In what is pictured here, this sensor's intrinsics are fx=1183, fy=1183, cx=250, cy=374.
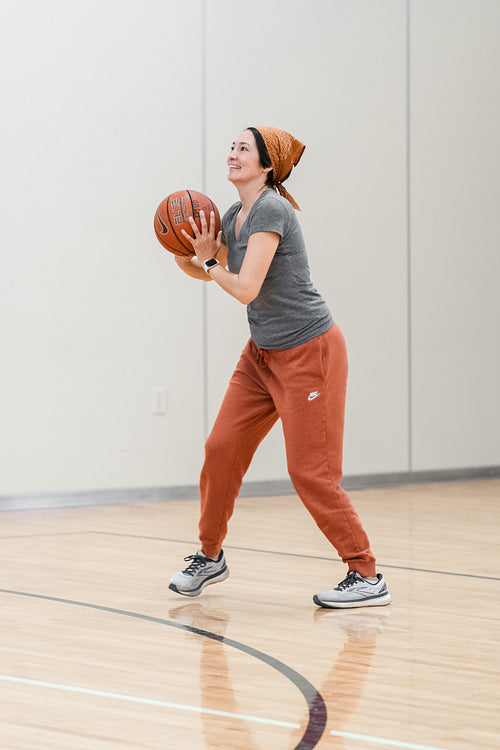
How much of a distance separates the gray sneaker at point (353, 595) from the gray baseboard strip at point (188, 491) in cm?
256

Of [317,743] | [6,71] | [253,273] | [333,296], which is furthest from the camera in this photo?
[333,296]

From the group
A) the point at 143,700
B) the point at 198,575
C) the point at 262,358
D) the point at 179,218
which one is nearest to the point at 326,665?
the point at 143,700

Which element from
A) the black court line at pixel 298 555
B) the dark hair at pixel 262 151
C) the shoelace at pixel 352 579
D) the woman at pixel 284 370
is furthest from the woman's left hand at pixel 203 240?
the black court line at pixel 298 555

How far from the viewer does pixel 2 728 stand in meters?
2.15

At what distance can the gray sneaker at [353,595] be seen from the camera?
3258mm

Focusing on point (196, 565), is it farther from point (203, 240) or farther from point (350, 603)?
point (203, 240)

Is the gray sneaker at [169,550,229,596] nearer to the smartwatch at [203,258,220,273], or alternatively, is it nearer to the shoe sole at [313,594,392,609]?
the shoe sole at [313,594,392,609]

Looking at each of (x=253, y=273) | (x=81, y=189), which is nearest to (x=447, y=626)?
(x=253, y=273)

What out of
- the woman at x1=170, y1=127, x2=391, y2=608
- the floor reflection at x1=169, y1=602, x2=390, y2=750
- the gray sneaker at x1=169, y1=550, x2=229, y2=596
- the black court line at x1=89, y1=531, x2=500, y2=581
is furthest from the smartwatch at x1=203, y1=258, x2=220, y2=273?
the black court line at x1=89, y1=531, x2=500, y2=581

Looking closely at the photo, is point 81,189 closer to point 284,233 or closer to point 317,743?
point 284,233

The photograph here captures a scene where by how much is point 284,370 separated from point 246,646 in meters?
0.76

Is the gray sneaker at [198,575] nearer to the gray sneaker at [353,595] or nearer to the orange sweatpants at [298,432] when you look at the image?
the orange sweatpants at [298,432]

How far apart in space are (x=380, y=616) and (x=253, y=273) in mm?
983

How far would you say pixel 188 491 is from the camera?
605 cm
